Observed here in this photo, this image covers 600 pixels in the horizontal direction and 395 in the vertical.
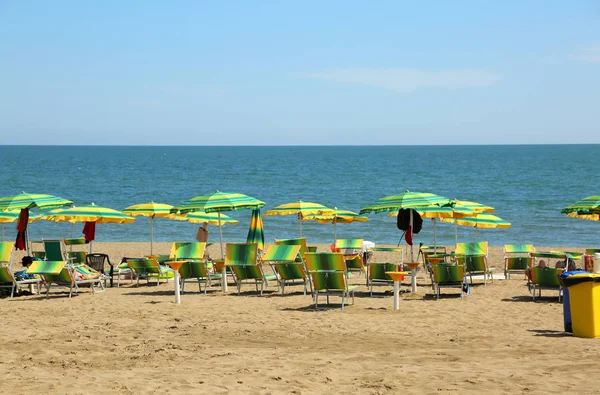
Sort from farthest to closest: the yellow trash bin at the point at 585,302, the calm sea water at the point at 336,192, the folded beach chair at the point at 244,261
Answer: the calm sea water at the point at 336,192 < the folded beach chair at the point at 244,261 < the yellow trash bin at the point at 585,302

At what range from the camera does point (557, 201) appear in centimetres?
4697

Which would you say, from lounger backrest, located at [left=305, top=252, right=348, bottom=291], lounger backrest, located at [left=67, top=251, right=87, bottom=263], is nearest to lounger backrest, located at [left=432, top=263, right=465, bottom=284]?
lounger backrest, located at [left=305, top=252, right=348, bottom=291]

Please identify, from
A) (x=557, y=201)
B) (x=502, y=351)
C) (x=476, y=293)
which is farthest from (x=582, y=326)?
(x=557, y=201)

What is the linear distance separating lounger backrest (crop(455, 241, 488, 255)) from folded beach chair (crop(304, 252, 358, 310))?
4.20 metres

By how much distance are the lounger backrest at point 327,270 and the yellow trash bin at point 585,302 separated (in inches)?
132

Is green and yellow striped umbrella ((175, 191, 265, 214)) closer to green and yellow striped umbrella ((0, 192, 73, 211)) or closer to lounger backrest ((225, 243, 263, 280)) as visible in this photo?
lounger backrest ((225, 243, 263, 280))

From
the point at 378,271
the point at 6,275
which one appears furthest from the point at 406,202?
the point at 6,275

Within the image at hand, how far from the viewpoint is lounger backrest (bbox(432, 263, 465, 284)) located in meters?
12.3

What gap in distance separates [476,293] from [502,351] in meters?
5.00

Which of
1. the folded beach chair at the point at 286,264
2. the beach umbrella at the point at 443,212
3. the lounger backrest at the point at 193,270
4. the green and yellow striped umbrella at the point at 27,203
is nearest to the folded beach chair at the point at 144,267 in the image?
the lounger backrest at the point at 193,270

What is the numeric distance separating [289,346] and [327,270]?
297 cm

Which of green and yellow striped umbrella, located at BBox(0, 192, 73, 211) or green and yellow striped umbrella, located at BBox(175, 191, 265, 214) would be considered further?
green and yellow striped umbrella, located at BBox(0, 192, 73, 211)

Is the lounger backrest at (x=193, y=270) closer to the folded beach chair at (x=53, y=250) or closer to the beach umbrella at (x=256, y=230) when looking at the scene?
the beach umbrella at (x=256, y=230)

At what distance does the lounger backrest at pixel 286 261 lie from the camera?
12711mm
